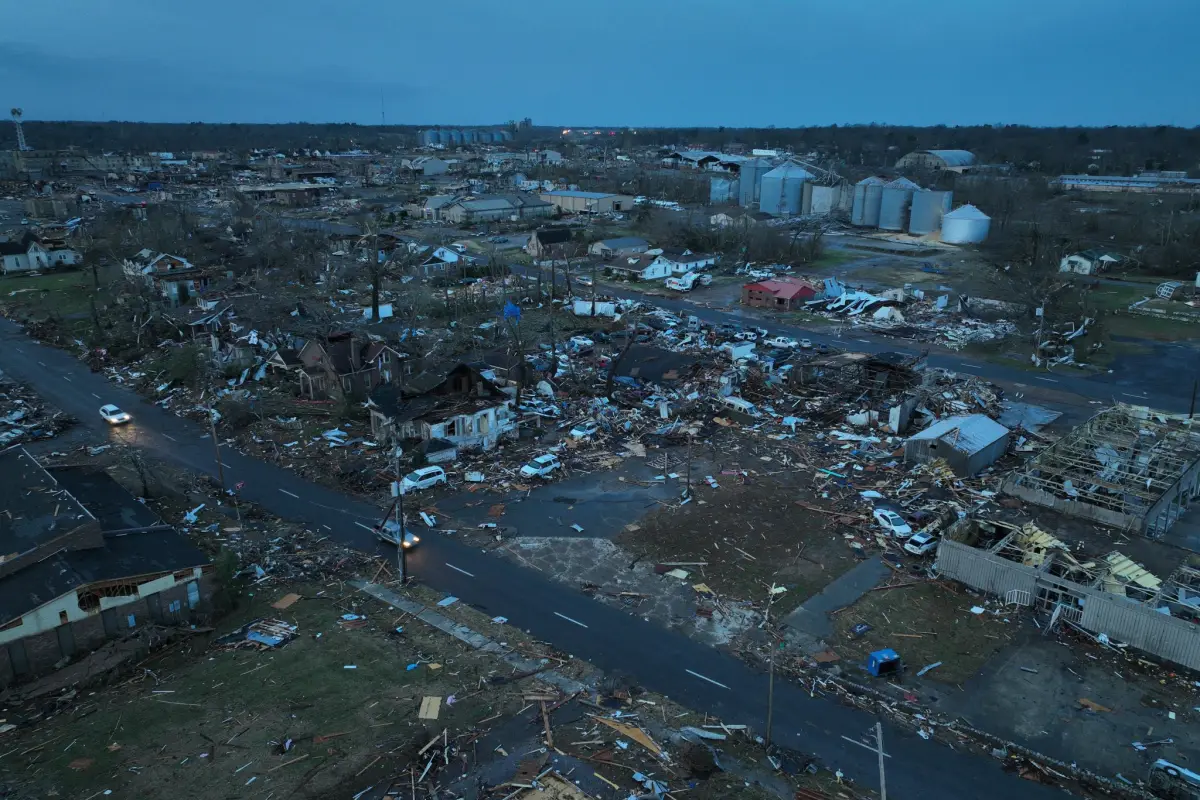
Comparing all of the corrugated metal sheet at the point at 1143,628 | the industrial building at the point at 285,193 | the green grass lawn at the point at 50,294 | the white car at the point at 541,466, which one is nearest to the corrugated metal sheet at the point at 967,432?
the corrugated metal sheet at the point at 1143,628

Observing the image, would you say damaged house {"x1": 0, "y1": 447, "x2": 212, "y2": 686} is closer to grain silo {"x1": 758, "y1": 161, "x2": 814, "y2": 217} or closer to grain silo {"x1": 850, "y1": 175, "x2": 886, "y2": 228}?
grain silo {"x1": 850, "y1": 175, "x2": 886, "y2": 228}

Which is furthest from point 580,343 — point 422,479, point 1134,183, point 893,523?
point 1134,183

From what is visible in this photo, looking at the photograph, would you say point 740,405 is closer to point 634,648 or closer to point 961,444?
point 961,444

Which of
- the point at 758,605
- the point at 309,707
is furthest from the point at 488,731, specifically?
the point at 758,605

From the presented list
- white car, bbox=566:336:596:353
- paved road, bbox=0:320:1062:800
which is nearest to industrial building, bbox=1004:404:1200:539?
paved road, bbox=0:320:1062:800

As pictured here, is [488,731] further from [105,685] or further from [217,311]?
[217,311]
